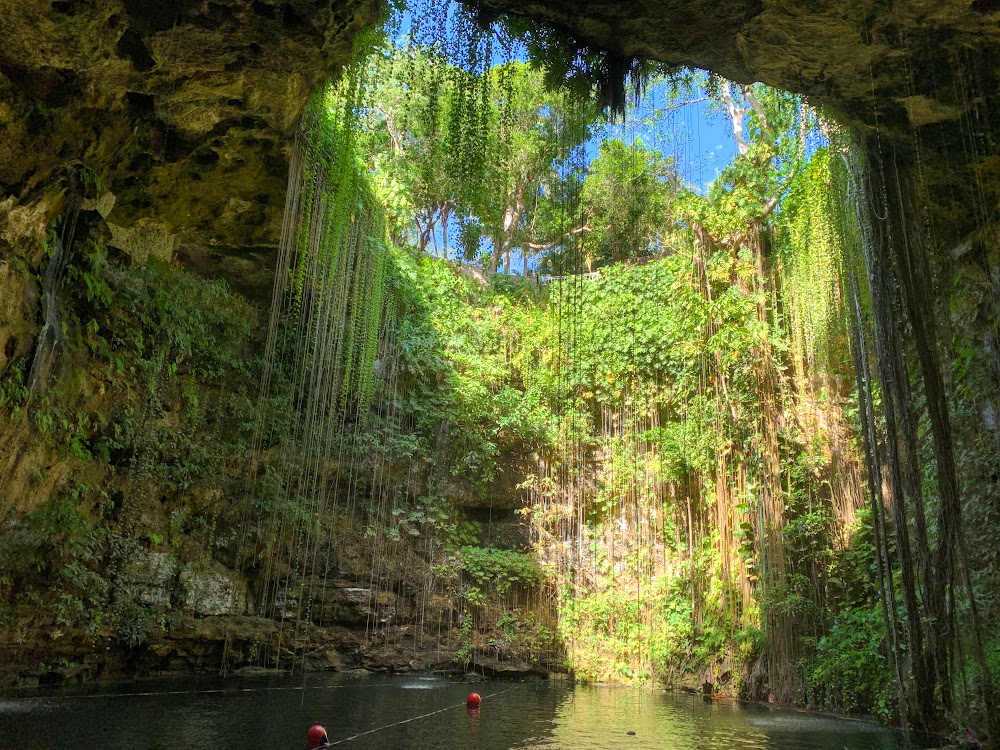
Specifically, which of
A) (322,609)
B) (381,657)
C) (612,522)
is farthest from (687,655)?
(322,609)

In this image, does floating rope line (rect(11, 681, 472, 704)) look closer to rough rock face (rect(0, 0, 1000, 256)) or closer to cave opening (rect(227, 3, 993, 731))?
cave opening (rect(227, 3, 993, 731))

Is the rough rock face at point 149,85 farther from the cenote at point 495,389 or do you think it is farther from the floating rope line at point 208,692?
the floating rope line at point 208,692

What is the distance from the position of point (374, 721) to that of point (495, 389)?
7.28 metres

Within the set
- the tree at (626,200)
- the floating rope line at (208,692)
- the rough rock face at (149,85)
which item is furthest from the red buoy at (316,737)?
the tree at (626,200)

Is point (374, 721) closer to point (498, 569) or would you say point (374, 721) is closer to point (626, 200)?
point (498, 569)

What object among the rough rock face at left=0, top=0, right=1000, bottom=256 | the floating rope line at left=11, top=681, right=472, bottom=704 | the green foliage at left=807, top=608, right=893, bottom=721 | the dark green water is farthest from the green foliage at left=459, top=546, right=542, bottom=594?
the rough rock face at left=0, top=0, right=1000, bottom=256

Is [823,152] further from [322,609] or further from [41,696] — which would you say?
[41,696]

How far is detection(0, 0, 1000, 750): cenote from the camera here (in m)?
4.65

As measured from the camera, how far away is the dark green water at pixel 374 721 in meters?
3.99

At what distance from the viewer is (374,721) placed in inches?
194

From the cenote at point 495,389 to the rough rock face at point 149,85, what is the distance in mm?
25

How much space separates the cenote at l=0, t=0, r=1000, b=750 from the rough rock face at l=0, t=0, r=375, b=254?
0.08ft

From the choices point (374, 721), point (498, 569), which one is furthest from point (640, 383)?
point (374, 721)

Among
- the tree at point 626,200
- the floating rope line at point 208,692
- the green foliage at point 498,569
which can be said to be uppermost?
the tree at point 626,200
